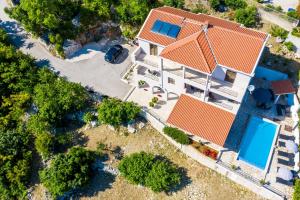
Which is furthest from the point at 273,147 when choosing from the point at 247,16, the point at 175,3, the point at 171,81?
the point at 175,3

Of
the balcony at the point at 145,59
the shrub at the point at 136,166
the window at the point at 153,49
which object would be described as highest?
the window at the point at 153,49

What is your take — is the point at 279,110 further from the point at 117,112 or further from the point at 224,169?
the point at 117,112

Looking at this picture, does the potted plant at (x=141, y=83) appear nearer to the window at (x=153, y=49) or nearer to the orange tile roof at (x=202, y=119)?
the window at (x=153, y=49)

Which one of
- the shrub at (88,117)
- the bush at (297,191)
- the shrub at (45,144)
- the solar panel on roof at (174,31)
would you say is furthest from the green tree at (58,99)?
the bush at (297,191)

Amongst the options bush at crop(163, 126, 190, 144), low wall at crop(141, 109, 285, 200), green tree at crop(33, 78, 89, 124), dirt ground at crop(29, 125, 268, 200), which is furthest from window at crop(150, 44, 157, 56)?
green tree at crop(33, 78, 89, 124)

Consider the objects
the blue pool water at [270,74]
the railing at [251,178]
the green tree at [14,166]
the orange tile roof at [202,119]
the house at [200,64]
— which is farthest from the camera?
the blue pool water at [270,74]

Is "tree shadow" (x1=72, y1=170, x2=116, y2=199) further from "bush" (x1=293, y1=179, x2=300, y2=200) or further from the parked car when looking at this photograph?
"bush" (x1=293, y1=179, x2=300, y2=200)

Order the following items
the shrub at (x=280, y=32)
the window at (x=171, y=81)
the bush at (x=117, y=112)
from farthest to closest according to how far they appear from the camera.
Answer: the shrub at (x=280, y=32), the bush at (x=117, y=112), the window at (x=171, y=81)
